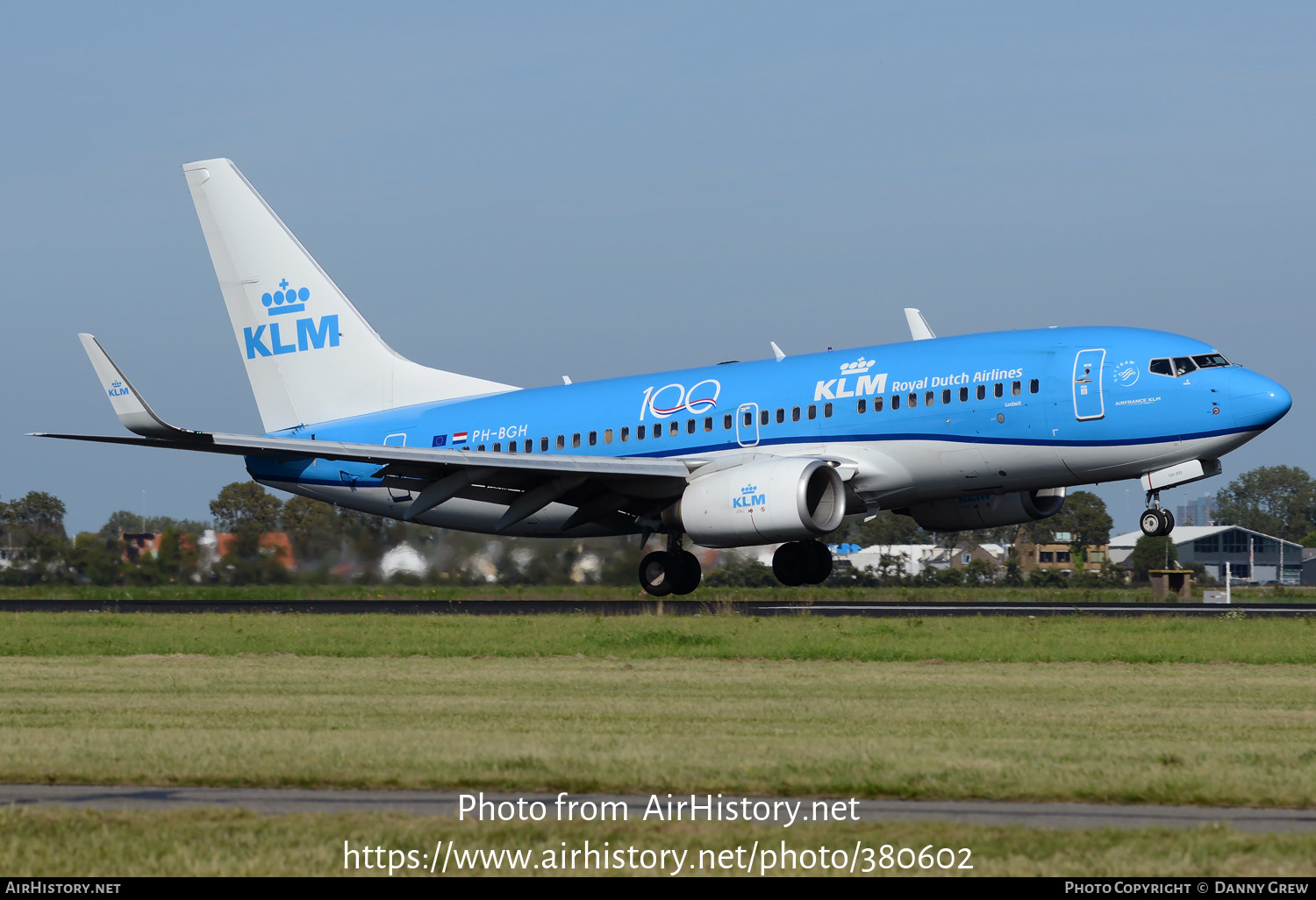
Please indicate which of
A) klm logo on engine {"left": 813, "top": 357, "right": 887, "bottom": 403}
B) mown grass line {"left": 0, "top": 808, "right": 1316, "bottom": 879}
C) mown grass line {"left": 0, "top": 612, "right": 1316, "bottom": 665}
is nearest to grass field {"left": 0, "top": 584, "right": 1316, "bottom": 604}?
klm logo on engine {"left": 813, "top": 357, "right": 887, "bottom": 403}

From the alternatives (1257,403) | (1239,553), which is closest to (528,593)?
(1257,403)

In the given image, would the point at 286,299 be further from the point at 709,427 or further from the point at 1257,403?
the point at 1257,403

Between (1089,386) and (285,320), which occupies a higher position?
(285,320)

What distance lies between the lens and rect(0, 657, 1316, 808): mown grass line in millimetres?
9930

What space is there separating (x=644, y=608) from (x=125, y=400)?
1073cm

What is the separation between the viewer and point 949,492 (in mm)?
30234

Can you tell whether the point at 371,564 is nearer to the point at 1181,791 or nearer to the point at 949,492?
the point at 949,492

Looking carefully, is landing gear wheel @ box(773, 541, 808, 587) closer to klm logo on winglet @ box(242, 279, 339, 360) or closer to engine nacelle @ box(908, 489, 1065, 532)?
engine nacelle @ box(908, 489, 1065, 532)

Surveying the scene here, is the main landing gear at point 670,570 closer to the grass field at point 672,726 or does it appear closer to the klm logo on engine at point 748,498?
the klm logo on engine at point 748,498

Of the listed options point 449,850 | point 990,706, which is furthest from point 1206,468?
point 449,850

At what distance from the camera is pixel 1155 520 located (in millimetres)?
28188

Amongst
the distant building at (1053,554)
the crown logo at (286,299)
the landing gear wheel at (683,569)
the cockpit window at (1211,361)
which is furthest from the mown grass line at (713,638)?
the distant building at (1053,554)

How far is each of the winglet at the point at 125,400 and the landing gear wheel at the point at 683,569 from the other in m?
10.5

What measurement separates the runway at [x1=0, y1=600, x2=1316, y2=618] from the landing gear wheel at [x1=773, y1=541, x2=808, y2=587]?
942mm
